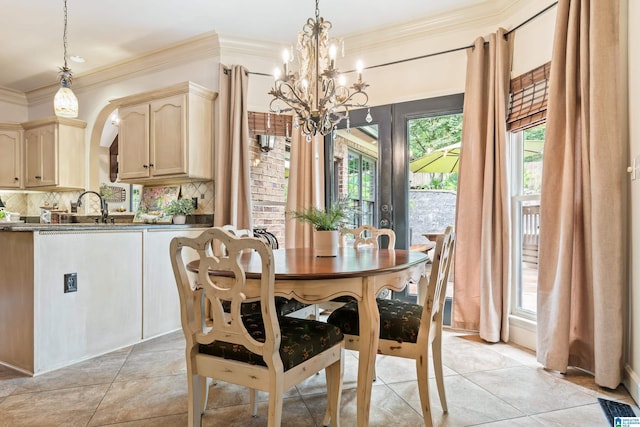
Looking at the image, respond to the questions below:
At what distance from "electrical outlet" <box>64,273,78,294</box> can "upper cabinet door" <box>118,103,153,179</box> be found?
1404mm

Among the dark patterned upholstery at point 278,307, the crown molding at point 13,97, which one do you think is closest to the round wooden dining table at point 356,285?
the dark patterned upholstery at point 278,307

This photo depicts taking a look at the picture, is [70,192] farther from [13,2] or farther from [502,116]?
[502,116]

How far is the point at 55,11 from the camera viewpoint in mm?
3193

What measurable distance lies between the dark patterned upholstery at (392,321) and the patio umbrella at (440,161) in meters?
1.79

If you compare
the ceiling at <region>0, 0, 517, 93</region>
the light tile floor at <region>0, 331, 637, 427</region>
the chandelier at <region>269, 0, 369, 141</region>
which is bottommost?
the light tile floor at <region>0, 331, 637, 427</region>

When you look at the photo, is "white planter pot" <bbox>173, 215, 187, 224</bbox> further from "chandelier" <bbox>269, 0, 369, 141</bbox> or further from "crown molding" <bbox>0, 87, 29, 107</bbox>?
"crown molding" <bbox>0, 87, 29, 107</bbox>

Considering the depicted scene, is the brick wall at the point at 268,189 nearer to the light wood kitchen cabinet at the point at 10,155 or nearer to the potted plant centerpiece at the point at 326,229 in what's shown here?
the potted plant centerpiece at the point at 326,229

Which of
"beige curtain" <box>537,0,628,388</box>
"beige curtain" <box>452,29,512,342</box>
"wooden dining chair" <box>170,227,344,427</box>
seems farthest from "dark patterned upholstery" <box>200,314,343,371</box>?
"beige curtain" <box>452,29,512,342</box>

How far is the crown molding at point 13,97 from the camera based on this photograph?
5.03 m

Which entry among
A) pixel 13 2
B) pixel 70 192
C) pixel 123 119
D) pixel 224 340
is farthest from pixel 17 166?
pixel 224 340

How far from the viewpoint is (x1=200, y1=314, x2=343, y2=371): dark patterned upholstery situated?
1.39m

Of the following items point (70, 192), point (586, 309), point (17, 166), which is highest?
point (17, 166)

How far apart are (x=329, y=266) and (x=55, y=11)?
3369 millimetres

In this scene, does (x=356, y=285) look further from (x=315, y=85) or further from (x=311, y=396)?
(x=315, y=85)
